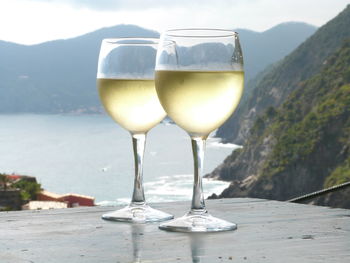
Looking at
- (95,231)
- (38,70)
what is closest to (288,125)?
(95,231)

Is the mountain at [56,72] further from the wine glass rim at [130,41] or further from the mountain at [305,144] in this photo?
the wine glass rim at [130,41]

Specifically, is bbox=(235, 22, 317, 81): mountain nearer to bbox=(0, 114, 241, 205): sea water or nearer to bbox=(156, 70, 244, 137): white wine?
bbox=(0, 114, 241, 205): sea water

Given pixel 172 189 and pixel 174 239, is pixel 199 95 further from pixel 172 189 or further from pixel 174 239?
pixel 172 189

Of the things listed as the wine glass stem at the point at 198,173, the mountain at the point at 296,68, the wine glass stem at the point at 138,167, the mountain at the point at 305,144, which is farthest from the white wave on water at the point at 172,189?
the wine glass stem at the point at 198,173

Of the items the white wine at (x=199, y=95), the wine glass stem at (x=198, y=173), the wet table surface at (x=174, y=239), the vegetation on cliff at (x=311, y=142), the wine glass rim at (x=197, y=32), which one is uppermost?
the vegetation on cliff at (x=311, y=142)

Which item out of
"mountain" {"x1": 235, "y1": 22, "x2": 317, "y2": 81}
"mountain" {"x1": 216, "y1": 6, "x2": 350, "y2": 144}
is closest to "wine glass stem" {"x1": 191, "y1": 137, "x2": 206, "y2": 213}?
"mountain" {"x1": 216, "y1": 6, "x2": 350, "y2": 144}

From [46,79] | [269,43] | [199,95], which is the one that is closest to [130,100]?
[199,95]
